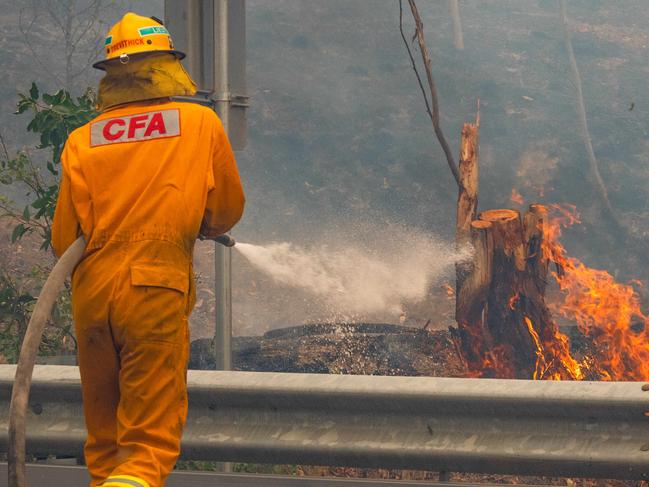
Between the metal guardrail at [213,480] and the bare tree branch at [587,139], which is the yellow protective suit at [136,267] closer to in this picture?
the metal guardrail at [213,480]

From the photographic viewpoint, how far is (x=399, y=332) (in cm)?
1027

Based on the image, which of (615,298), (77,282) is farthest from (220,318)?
(615,298)

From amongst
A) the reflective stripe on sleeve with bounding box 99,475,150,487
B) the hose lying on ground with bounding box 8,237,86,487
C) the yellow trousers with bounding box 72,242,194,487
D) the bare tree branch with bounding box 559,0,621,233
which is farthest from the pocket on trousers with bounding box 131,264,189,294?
the bare tree branch with bounding box 559,0,621,233

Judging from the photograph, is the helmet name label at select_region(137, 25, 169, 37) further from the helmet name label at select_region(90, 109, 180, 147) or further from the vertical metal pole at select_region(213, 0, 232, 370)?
the vertical metal pole at select_region(213, 0, 232, 370)

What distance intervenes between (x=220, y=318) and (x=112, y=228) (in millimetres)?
2292

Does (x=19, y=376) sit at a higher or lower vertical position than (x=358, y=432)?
higher

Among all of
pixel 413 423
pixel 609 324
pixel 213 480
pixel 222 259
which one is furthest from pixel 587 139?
pixel 413 423

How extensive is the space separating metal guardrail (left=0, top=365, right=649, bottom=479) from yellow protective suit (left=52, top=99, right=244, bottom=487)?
57cm

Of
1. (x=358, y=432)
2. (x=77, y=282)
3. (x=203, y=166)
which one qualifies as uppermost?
(x=203, y=166)

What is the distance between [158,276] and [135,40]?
3.21 ft

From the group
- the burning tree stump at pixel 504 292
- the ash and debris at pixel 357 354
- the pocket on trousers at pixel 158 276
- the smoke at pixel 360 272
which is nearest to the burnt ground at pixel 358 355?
the ash and debris at pixel 357 354

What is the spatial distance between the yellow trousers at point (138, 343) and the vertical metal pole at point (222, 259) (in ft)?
6.93

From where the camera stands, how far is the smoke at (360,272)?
21703 millimetres

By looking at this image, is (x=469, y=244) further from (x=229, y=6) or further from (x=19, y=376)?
(x=19, y=376)
